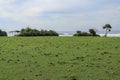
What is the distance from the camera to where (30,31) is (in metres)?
39.8

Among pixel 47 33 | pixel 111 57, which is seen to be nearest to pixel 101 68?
pixel 111 57

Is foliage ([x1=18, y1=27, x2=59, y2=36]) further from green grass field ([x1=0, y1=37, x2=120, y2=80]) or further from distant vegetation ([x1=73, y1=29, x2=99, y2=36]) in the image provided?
green grass field ([x1=0, y1=37, x2=120, y2=80])

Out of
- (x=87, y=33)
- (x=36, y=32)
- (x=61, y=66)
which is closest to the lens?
(x=61, y=66)

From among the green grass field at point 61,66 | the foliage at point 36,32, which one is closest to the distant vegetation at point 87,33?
the foliage at point 36,32

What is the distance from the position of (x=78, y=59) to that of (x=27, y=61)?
8.01ft

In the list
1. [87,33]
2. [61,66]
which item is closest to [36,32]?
[87,33]

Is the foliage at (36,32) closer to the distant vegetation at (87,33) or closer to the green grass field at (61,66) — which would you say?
the distant vegetation at (87,33)

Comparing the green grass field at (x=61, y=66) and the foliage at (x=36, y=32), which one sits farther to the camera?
the foliage at (x=36, y=32)

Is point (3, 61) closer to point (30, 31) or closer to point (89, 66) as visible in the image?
point (89, 66)

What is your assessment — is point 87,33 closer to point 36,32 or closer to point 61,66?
point 36,32

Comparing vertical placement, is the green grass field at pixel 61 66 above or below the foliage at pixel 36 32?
below

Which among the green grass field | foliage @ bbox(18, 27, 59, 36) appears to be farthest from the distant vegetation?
the green grass field

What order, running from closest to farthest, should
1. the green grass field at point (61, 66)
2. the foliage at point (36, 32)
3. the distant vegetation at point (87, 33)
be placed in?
the green grass field at point (61, 66), the foliage at point (36, 32), the distant vegetation at point (87, 33)

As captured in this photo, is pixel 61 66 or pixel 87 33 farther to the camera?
pixel 87 33
